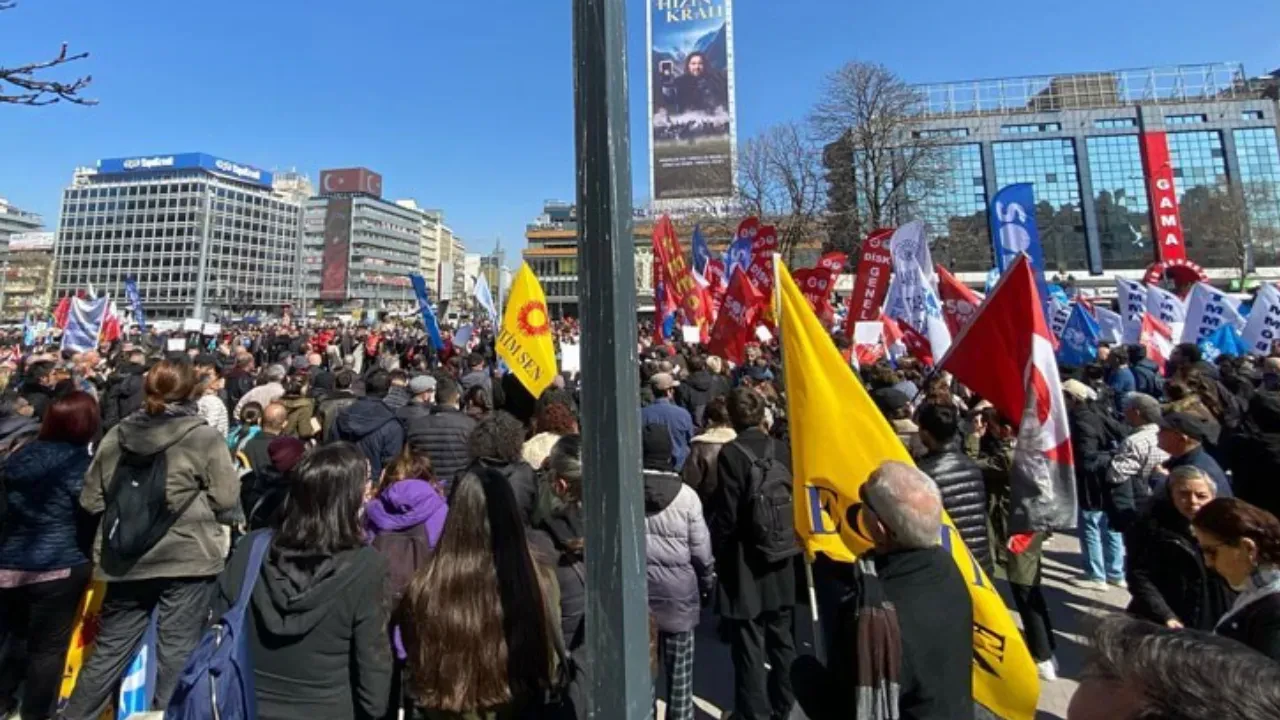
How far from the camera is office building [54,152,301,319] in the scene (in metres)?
118

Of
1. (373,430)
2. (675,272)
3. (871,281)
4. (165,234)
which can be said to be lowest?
(373,430)

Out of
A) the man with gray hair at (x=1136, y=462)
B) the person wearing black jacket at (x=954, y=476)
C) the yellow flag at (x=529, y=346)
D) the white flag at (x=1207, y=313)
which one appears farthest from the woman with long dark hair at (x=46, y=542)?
the white flag at (x=1207, y=313)

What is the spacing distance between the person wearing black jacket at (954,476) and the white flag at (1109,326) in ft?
38.8

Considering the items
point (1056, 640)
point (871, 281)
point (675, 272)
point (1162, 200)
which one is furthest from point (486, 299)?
point (1162, 200)

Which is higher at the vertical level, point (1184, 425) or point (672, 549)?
point (1184, 425)

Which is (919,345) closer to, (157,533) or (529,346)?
(529,346)

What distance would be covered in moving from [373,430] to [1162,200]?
70056 millimetres

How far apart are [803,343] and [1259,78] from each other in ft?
329

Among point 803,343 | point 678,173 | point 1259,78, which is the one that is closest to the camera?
point 803,343

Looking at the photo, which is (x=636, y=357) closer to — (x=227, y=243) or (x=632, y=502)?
(x=632, y=502)

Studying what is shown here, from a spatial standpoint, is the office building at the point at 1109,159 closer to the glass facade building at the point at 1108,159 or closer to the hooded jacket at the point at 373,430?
the glass facade building at the point at 1108,159

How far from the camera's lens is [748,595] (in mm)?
3826

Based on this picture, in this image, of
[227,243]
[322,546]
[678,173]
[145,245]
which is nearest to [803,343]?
[322,546]

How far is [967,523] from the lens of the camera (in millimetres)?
3617
